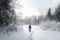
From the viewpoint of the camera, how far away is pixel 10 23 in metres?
13.7

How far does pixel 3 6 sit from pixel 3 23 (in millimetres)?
2017

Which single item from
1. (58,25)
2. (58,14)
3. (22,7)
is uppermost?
(22,7)

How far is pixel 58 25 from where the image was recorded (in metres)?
22.1

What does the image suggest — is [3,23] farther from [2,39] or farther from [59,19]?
[59,19]

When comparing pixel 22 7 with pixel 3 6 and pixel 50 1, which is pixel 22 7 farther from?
pixel 50 1

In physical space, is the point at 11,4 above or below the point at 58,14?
above

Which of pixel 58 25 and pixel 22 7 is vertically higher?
pixel 22 7

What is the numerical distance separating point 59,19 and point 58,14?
1.79m

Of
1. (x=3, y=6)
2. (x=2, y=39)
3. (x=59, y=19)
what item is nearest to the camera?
(x=2, y=39)

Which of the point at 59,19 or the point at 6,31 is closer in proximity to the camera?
the point at 6,31

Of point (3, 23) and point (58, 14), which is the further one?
point (58, 14)

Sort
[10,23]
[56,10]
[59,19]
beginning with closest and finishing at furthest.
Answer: [10,23], [59,19], [56,10]

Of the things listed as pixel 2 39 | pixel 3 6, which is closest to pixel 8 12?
pixel 3 6

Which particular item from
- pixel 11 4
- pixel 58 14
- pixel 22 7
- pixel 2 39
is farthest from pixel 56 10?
pixel 2 39
